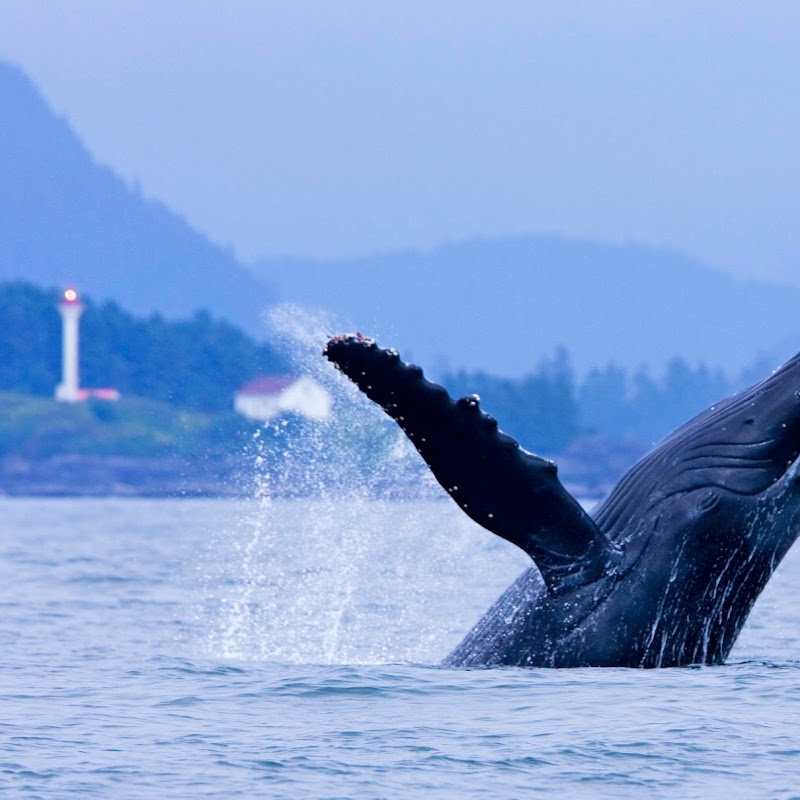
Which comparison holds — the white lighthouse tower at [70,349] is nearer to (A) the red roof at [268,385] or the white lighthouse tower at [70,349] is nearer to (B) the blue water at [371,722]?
(A) the red roof at [268,385]

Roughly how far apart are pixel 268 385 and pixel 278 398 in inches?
405

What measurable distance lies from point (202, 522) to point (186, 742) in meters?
54.9

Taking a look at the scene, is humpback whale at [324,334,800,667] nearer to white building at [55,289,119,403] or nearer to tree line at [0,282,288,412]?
white building at [55,289,119,403]

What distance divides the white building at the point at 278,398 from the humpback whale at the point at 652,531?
110426mm

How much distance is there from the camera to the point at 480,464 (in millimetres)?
8664

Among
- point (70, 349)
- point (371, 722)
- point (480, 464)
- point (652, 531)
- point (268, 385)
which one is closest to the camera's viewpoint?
point (480, 464)

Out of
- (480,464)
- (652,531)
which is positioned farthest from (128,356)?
(480,464)

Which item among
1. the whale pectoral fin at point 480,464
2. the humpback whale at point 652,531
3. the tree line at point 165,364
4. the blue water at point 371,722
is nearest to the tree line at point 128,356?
the tree line at point 165,364

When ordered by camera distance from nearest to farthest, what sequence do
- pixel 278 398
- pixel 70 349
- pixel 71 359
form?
1. pixel 71 359
2. pixel 278 398
3. pixel 70 349

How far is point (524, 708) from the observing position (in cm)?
906

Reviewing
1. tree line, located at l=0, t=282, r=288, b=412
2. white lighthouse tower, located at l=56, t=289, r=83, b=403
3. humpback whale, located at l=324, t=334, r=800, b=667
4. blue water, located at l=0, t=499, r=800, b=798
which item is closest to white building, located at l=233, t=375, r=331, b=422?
tree line, located at l=0, t=282, r=288, b=412

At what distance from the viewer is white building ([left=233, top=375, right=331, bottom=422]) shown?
13225 centimetres

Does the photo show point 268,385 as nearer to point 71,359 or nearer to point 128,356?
point 128,356

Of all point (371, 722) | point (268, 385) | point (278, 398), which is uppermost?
point (268, 385)
